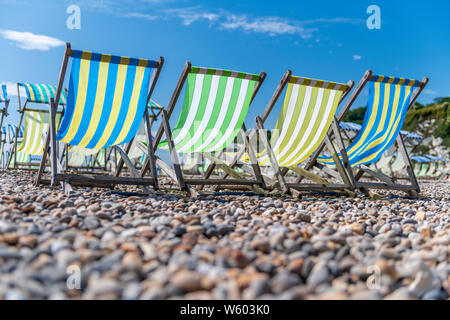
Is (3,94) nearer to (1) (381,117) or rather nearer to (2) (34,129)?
(2) (34,129)

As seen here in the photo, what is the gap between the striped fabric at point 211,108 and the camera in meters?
3.95

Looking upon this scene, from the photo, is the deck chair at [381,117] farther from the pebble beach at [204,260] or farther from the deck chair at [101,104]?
the pebble beach at [204,260]

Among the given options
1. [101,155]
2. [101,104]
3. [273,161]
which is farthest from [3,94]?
[273,161]

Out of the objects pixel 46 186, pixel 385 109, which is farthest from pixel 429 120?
pixel 46 186

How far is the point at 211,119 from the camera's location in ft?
13.6

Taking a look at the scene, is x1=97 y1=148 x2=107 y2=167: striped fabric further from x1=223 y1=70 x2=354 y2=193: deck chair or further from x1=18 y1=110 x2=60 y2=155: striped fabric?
x1=223 y1=70 x2=354 y2=193: deck chair

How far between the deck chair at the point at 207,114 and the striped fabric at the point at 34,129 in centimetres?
459

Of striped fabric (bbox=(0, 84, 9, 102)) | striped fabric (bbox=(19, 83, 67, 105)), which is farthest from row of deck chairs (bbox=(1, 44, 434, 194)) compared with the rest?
striped fabric (bbox=(0, 84, 9, 102))

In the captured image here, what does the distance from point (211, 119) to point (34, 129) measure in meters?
5.26

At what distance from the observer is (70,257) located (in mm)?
1394

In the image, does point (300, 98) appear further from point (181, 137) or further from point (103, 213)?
point (103, 213)

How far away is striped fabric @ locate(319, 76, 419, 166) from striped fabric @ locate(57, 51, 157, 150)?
254 cm
